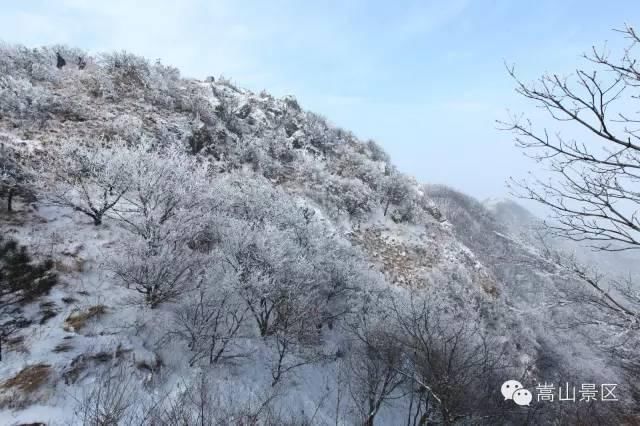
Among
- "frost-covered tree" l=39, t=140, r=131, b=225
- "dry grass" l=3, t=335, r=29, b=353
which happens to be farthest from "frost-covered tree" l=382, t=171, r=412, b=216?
"dry grass" l=3, t=335, r=29, b=353

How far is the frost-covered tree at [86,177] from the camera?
12.7m

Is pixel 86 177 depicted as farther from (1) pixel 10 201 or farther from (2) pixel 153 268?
(2) pixel 153 268

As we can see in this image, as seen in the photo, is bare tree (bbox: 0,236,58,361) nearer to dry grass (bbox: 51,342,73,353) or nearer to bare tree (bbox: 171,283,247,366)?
dry grass (bbox: 51,342,73,353)

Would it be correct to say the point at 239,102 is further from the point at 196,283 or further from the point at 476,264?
the point at 476,264

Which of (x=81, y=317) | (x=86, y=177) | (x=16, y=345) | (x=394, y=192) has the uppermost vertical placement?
(x=394, y=192)

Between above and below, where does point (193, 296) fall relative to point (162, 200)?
below

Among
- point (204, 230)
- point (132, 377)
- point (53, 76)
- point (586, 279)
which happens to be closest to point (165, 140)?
point (53, 76)

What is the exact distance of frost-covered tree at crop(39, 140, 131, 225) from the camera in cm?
1272

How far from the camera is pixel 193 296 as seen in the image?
1141 cm

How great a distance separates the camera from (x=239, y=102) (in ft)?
111

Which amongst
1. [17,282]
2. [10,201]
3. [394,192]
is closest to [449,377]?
[17,282]

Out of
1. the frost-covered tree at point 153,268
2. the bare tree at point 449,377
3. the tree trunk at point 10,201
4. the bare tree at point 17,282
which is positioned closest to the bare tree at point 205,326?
the frost-covered tree at point 153,268

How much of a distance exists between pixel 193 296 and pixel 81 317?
317 cm

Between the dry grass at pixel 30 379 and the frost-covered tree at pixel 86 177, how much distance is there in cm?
661
